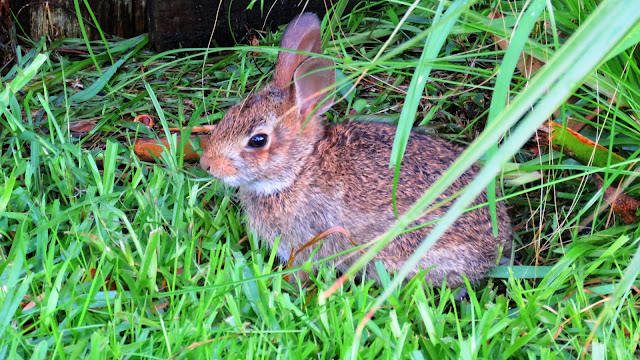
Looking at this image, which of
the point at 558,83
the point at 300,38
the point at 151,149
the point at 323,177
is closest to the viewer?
the point at 558,83

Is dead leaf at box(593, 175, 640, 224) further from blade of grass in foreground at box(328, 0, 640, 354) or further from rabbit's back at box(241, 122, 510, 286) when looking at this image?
blade of grass in foreground at box(328, 0, 640, 354)

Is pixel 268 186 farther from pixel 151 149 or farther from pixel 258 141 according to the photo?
pixel 151 149

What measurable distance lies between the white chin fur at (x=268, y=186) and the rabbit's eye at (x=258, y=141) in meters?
0.17

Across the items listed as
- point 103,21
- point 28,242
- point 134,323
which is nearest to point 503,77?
point 134,323

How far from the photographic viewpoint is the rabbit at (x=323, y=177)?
326 centimetres

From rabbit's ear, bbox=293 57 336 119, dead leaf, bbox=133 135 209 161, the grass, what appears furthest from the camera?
dead leaf, bbox=133 135 209 161

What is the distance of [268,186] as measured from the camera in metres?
3.43

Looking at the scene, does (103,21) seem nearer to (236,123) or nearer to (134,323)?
(236,123)

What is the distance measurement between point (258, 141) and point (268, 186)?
0.73 feet

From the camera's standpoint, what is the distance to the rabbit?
326 cm

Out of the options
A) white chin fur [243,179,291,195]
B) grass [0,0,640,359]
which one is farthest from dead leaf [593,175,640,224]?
white chin fur [243,179,291,195]

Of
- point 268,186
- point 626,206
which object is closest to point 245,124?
point 268,186

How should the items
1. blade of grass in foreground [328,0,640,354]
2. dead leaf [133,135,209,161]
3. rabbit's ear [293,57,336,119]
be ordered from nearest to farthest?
blade of grass in foreground [328,0,640,354] → rabbit's ear [293,57,336,119] → dead leaf [133,135,209,161]

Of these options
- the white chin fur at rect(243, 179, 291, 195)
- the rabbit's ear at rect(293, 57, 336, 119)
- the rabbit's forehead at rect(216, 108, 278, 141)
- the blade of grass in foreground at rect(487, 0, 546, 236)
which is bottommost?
the white chin fur at rect(243, 179, 291, 195)
